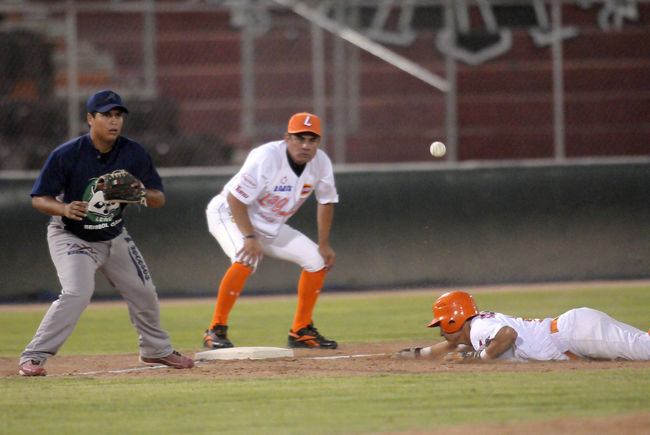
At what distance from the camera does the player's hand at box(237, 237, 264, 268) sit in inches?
331

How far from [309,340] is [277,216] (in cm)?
106

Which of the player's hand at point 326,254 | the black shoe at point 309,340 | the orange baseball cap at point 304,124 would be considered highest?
the orange baseball cap at point 304,124

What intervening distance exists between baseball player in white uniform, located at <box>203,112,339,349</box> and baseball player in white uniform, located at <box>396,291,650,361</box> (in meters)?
A: 1.53

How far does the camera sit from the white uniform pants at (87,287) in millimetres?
6875

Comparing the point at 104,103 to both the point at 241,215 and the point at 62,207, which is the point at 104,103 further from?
the point at 241,215

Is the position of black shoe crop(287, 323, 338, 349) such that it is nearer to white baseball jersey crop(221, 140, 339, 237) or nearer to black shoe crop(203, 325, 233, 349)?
black shoe crop(203, 325, 233, 349)

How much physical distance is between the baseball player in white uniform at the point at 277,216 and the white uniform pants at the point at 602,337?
7.03 ft

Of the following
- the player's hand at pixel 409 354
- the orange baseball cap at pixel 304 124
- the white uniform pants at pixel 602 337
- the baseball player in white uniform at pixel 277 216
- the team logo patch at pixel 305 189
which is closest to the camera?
the white uniform pants at pixel 602 337

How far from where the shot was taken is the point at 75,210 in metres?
6.59

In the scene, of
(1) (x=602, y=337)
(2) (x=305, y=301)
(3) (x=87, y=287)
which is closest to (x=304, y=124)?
(2) (x=305, y=301)

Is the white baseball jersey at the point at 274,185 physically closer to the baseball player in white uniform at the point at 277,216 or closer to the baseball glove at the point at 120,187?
the baseball player in white uniform at the point at 277,216

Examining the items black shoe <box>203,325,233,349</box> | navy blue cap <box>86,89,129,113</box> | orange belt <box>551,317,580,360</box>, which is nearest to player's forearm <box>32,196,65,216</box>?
navy blue cap <box>86,89,129,113</box>

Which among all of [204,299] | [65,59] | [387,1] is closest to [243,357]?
[204,299]

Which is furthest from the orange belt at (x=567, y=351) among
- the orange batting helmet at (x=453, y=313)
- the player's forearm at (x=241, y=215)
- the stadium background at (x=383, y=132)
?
the stadium background at (x=383, y=132)
